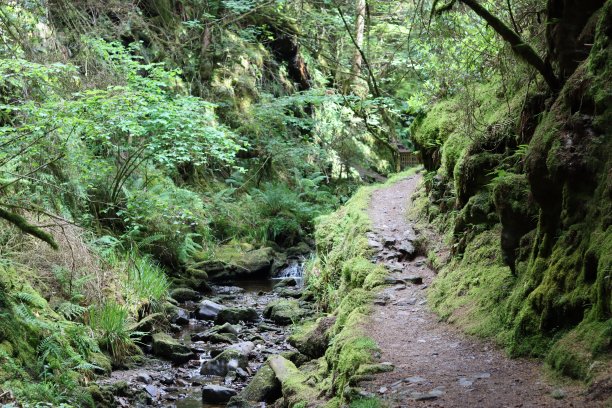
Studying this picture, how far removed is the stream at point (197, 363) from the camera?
7773mm

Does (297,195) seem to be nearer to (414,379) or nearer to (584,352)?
(414,379)

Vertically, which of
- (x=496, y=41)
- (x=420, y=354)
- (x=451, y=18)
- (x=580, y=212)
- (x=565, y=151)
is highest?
(x=451, y=18)

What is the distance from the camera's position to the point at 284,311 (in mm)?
11734

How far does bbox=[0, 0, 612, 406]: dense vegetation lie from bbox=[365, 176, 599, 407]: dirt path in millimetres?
225

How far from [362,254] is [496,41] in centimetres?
405

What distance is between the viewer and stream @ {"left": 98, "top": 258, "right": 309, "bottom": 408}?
7773 mm

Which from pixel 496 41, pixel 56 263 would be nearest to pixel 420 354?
pixel 496 41

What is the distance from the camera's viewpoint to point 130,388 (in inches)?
309

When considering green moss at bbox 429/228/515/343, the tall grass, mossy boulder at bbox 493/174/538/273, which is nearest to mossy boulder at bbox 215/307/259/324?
the tall grass

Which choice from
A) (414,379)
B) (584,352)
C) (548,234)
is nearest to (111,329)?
(414,379)

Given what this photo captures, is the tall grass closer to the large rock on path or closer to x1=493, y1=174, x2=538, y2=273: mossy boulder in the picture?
the large rock on path

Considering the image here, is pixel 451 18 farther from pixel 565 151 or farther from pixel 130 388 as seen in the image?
pixel 130 388

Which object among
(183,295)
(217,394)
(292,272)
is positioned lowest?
(217,394)

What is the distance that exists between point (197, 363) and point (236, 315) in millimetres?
2408
